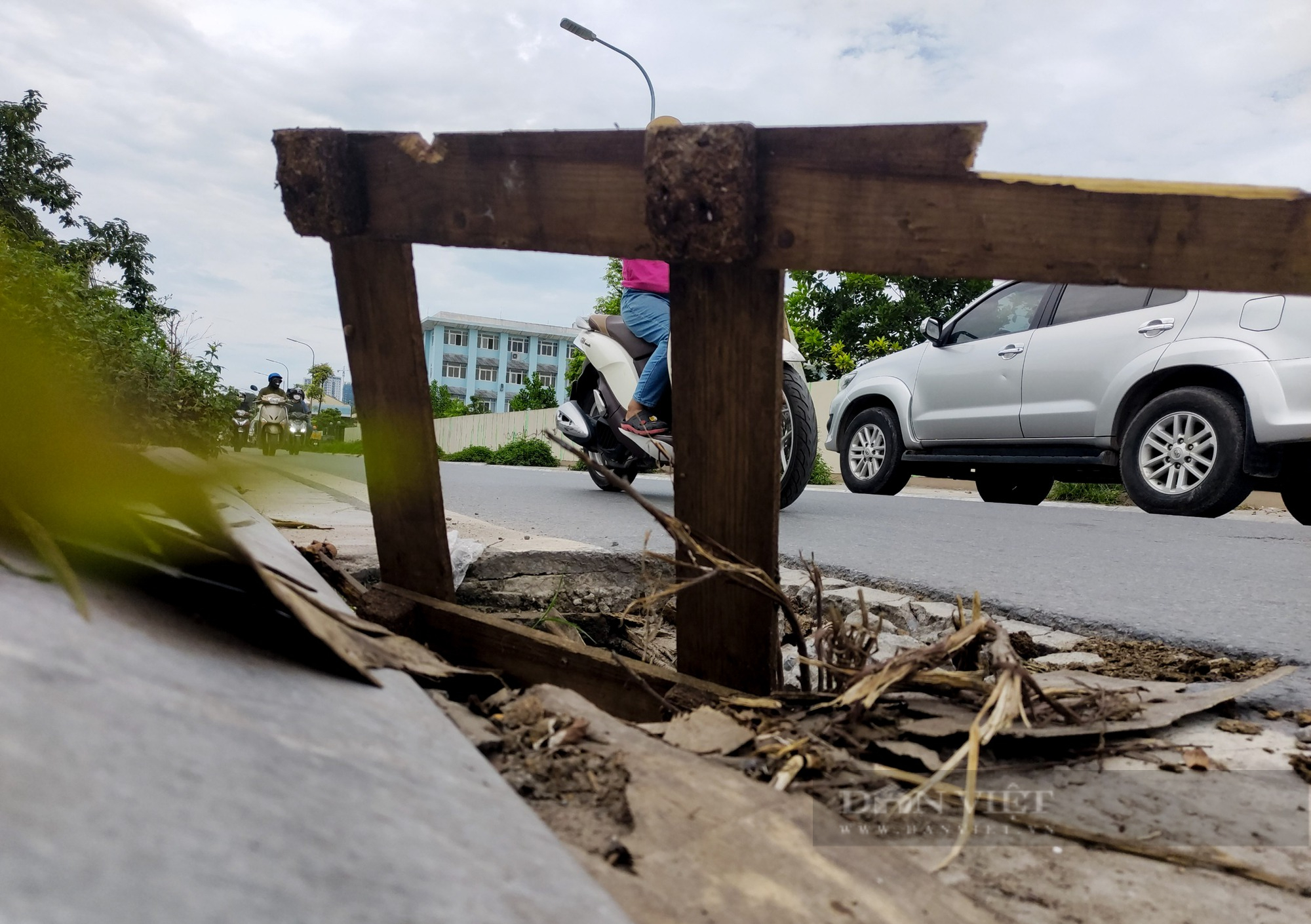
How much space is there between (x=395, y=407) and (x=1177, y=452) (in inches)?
217

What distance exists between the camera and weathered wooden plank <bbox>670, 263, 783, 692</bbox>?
1534mm

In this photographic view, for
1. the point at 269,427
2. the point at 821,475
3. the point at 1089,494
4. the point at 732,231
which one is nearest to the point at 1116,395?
the point at 732,231

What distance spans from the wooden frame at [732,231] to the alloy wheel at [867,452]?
22.9ft

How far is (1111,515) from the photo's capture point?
5.73 meters

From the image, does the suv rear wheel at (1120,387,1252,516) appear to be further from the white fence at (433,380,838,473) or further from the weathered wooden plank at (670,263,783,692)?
the white fence at (433,380,838,473)

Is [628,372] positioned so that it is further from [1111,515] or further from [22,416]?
[22,416]

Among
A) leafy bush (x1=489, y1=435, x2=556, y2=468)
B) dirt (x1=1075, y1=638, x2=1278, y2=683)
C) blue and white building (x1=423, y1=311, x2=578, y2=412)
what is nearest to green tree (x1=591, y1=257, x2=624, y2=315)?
leafy bush (x1=489, y1=435, x2=556, y2=468)

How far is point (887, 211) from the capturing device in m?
1.39

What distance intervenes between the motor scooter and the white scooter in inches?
155

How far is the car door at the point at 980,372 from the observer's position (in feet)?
22.9

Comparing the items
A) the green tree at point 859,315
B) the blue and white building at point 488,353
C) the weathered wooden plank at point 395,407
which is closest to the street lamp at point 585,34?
the green tree at point 859,315

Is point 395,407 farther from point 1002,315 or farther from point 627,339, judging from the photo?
point 1002,315

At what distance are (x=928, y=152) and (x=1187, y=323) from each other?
540 centimetres

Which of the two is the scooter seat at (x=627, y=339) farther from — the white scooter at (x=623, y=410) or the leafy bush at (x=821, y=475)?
the leafy bush at (x=821, y=475)
